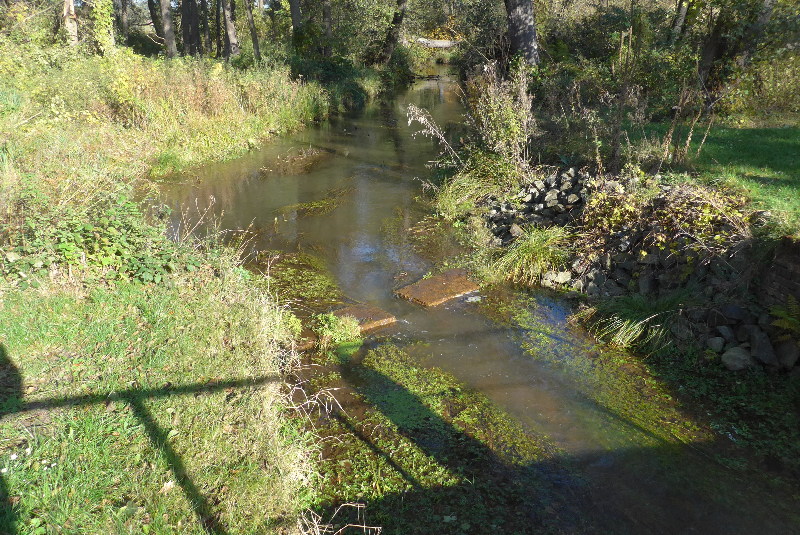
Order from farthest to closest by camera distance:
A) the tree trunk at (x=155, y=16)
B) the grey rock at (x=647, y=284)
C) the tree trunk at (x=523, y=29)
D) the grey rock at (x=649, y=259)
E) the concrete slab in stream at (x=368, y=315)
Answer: the tree trunk at (x=155, y=16), the tree trunk at (x=523, y=29), the grey rock at (x=649, y=259), the grey rock at (x=647, y=284), the concrete slab in stream at (x=368, y=315)

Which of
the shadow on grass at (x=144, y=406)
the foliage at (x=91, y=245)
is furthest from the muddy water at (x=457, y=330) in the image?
the shadow on grass at (x=144, y=406)

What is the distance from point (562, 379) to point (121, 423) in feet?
12.0

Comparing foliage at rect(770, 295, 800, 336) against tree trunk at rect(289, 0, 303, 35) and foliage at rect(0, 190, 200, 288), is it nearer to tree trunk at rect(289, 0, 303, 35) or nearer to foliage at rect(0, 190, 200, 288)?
foliage at rect(0, 190, 200, 288)

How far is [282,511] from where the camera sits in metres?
3.41

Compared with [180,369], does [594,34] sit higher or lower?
higher

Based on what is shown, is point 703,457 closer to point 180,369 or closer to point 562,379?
point 562,379

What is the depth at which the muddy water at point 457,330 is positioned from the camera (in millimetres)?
3787

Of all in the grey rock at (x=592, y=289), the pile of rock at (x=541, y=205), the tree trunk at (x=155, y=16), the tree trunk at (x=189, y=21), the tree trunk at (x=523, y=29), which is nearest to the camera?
the grey rock at (x=592, y=289)

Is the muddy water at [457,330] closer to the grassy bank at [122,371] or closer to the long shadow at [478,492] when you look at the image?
the long shadow at [478,492]

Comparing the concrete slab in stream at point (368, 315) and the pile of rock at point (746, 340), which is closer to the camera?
the pile of rock at point (746, 340)

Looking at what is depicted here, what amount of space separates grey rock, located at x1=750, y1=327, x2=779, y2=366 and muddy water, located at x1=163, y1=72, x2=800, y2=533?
56.6 inches

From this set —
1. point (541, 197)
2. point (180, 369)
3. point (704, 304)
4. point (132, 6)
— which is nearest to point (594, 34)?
point (541, 197)

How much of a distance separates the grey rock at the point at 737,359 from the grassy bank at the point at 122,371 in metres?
3.93

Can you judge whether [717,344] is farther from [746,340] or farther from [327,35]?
[327,35]
